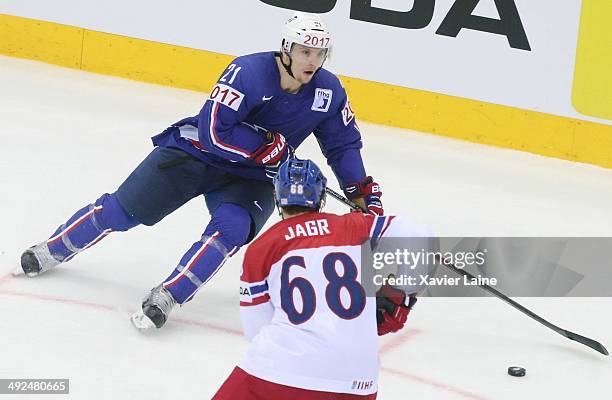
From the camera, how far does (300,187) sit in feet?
10.0

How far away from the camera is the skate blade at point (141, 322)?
414cm

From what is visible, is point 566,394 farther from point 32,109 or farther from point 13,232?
point 32,109

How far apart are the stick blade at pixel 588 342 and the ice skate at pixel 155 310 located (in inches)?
56.7

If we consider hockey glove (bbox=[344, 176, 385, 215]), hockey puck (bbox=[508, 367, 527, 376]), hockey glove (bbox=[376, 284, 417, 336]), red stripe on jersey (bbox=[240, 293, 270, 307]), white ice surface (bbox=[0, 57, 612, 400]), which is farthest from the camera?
hockey glove (bbox=[344, 176, 385, 215])

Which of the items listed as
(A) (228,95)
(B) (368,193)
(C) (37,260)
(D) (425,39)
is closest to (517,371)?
(B) (368,193)

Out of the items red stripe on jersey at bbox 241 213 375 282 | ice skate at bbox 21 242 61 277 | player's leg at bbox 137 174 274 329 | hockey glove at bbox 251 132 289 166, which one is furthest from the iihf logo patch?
red stripe on jersey at bbox 241 213 375 282

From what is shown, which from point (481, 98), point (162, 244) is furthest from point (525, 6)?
point (162, 244)

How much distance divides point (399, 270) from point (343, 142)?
137cm

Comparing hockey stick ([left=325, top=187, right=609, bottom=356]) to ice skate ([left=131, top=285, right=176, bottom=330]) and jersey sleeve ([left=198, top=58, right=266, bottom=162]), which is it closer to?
jersey sleeve ([left=198, top=58, right=266, bottom=162])

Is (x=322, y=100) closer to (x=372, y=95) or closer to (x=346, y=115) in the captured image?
(x=346, y=115)

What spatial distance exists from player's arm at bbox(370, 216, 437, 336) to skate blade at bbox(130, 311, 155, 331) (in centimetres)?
117

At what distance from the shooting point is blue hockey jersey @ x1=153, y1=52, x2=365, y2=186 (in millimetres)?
4219

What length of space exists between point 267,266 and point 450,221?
2.87m

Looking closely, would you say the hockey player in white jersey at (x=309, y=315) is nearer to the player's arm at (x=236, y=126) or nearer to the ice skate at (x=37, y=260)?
the player's arm at (x=236, y=126)
